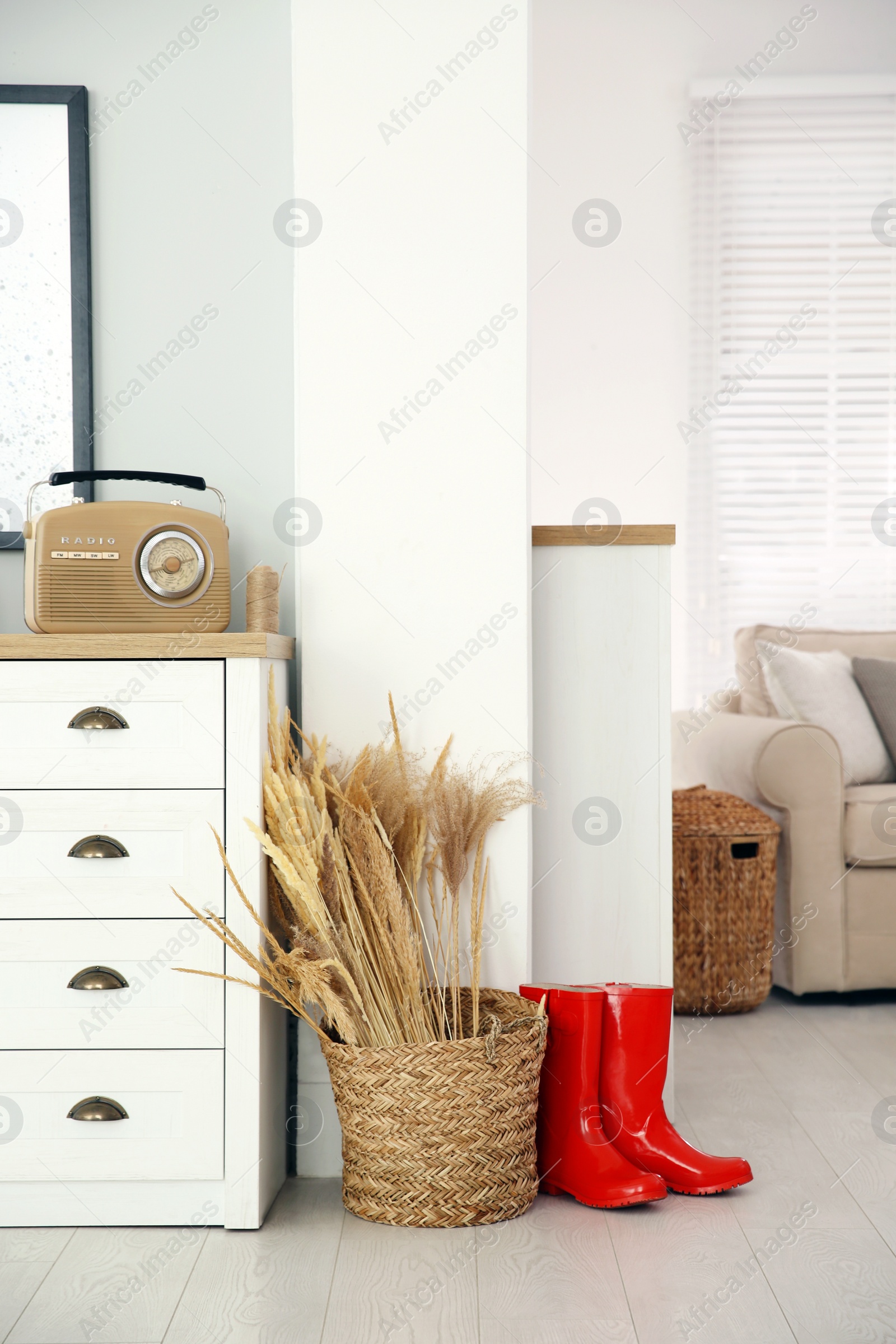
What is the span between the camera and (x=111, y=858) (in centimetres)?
146

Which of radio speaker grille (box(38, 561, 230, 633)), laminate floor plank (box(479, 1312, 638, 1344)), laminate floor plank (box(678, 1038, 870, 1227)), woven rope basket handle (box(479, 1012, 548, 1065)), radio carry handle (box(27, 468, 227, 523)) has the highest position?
radio carry handle (box(27, 468, 227, 523))

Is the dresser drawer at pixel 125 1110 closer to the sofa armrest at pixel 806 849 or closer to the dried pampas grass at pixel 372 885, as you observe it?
the dried pampas grass at pixel 372 885

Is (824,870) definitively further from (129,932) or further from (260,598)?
(129,932)

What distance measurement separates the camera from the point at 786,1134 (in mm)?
1771

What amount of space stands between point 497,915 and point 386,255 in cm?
105

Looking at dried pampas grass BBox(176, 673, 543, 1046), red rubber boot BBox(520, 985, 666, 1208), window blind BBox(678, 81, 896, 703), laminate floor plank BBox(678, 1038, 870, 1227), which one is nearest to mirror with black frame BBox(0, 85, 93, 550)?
dried pampas grass BBox(176, 673, 543, 1046)

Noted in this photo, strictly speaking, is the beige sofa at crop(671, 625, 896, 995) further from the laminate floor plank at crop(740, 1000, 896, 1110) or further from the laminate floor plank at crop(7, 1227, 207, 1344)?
the laminate floor plank at crop(7, 1227, 207, 1344)

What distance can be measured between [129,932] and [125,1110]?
0.79 ft

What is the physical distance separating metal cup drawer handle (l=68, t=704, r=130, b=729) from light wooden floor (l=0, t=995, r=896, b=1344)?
69cm

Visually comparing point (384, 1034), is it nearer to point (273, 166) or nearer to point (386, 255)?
point (386, 255)

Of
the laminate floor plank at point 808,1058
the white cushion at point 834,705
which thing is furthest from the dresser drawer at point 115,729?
the white cushion at point 834,705

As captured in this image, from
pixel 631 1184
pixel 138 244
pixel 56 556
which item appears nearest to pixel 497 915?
pixel 631 1184

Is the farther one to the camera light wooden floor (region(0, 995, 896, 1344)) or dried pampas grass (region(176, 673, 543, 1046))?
dried pampas grass (region(176, 673, 543, 1046))

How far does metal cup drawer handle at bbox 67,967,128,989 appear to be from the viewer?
1.45m
